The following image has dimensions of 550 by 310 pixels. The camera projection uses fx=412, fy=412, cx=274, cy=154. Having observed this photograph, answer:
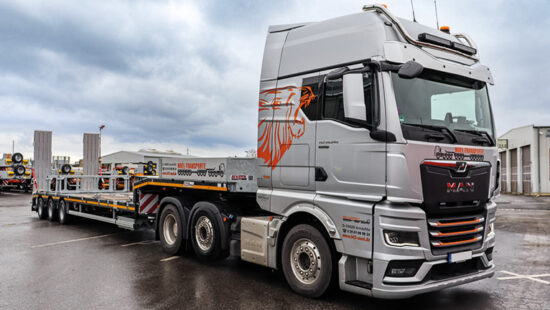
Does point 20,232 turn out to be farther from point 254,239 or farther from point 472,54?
point 472,54

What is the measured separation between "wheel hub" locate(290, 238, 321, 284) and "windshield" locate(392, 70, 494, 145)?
1.80 metres

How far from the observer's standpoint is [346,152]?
194 inches

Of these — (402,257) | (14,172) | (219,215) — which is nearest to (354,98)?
(402,257)

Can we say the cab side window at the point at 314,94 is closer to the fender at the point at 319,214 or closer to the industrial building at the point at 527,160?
the fender at the point at 319,214

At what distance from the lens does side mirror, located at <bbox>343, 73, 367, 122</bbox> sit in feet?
15.0

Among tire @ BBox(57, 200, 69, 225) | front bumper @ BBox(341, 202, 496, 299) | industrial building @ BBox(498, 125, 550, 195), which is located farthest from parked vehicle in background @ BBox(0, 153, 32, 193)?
industrial building @ BBox(498, 125, 550, 195)

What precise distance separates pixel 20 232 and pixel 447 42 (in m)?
11.4

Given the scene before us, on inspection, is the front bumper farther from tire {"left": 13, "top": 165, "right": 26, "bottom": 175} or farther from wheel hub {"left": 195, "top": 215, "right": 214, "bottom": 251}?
tire {"left": 13, "top": 165, "right": 26, "bottom": 175}

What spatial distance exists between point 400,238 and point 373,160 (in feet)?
2.93

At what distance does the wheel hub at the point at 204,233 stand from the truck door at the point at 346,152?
2.47m

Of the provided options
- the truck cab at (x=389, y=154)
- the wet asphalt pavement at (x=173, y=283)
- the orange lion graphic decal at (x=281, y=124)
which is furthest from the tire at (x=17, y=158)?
the truck cab at (x=389, y=154)

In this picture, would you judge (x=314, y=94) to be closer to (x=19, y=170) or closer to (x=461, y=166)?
(x=461, y=166)

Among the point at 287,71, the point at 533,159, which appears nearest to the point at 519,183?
the point at 533,159

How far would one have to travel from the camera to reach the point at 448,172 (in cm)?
466
